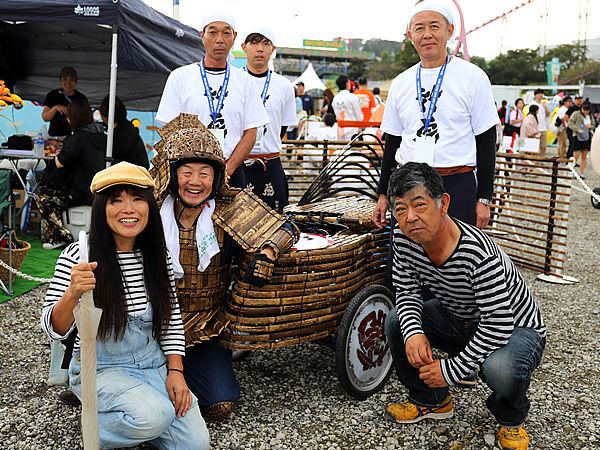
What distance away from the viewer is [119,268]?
2.21 m

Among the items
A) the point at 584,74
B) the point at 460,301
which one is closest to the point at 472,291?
the point at 460,301

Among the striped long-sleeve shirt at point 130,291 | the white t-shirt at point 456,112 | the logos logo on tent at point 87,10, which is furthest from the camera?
the logos logo on tent at point 87,10

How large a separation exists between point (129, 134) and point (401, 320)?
439 cm

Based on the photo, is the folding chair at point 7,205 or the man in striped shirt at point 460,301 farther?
the folding chair at point 7,205

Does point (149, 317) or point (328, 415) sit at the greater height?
point (149, 317)

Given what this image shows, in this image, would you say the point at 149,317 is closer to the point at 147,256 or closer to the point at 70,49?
the point at 147,256

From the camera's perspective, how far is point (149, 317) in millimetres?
2305

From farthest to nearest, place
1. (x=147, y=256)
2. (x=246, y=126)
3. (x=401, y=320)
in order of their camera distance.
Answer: (x=246, y=126), (x=401, y=320), (x=147, y=256)

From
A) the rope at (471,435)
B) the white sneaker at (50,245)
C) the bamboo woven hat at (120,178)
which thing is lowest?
the rope at (471,435)

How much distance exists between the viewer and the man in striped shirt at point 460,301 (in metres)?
2.32

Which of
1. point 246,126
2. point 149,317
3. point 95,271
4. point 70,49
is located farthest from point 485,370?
point 70,49

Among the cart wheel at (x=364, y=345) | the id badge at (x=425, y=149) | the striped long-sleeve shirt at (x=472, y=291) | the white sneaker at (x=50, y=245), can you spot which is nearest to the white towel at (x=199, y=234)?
the cart wheel at (x=364, y=345)

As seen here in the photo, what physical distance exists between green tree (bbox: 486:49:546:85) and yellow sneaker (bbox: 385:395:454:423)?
172 ft

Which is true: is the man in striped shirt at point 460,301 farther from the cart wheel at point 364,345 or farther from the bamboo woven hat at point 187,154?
the bamboo woven hat at point 187,154
